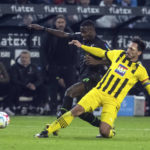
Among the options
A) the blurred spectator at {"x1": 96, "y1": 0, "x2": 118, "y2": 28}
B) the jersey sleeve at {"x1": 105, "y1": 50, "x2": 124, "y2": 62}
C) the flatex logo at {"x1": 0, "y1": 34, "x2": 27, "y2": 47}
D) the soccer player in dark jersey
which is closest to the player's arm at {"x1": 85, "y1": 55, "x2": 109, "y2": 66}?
the soccer player in dark jersey

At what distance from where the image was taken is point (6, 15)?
1709 cm

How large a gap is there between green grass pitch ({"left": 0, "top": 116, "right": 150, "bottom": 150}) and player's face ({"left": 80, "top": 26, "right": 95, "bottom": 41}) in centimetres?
171

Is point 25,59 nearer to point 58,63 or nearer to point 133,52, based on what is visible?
point 58,63

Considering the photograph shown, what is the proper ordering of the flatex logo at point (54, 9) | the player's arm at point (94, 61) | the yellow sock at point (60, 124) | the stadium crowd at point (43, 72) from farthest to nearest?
the stadium crowd at point (43, 72)
the flatex logo at point (54, 9)
the player's arm at point (94, 61)
the yellow sock at point (60, 124)

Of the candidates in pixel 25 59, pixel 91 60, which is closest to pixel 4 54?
pixel 25 59

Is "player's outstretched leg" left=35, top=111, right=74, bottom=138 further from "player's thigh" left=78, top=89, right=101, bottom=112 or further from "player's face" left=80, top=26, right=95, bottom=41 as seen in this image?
"player's face" left=80, top=26, right=95, bottom=41

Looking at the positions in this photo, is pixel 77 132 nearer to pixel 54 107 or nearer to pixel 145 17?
pixel 54 107

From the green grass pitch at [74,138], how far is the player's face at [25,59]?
2020 mm

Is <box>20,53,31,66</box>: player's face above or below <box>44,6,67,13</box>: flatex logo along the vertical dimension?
below

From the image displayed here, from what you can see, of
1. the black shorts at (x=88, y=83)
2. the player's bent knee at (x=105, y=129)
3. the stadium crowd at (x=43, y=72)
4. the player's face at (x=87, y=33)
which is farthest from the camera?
the stadium crowd at (x=43, y=72)

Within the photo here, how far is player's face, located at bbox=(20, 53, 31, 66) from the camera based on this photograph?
16.9m

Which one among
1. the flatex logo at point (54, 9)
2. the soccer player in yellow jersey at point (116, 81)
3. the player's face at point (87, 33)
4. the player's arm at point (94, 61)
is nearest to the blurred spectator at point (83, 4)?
the flatex logo at point (54, 9)

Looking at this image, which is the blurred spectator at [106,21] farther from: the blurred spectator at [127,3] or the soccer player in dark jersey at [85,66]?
the soccer player in dark jersey at [85,66]

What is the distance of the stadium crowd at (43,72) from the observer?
16750 mm
